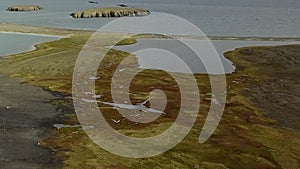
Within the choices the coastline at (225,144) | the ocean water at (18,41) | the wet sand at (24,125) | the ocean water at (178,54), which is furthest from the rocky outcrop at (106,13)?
the wet sand at (24,125)

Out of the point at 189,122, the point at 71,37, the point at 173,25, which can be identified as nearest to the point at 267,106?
the point at 189,122

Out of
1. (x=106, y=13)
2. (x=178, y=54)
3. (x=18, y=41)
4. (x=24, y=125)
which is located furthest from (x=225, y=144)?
(x=106, y=13)

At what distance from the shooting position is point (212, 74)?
2675 inches

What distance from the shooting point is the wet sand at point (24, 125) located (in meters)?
29.3

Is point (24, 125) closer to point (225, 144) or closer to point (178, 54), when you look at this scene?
point (225, 144)

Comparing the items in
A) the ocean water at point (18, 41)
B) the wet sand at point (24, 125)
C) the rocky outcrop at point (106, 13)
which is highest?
the wet sand at point (24, 125)

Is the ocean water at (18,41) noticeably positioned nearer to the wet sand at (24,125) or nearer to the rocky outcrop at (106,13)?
the wet sand at (24,125)

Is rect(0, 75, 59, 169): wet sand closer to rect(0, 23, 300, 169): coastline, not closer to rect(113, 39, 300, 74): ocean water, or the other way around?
rect(0, 23, 300, 169): coastline

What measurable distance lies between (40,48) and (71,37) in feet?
61.4

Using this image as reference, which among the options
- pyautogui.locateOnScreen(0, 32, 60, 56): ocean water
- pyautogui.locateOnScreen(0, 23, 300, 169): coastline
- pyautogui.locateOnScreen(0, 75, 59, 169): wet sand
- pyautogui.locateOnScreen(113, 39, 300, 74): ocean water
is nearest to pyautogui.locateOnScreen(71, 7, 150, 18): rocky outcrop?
pyautogui.locateOnScreen(0, 32, 60, 56): ocean water

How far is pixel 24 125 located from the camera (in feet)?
122

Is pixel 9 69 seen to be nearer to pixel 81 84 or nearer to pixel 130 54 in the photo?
pixel 81 84

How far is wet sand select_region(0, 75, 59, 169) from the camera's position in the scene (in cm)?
2930

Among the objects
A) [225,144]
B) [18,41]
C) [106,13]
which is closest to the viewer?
[225,144]
